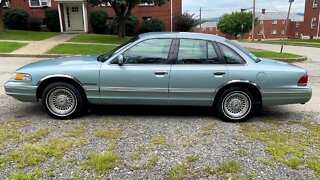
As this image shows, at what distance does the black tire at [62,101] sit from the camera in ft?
16.6

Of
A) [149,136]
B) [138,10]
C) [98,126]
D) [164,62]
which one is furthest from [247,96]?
[138,10]

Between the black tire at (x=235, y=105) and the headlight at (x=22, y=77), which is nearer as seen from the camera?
the headlight at (x=22, y=77)

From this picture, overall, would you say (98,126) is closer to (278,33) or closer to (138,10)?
(138,10)

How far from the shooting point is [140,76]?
502cm

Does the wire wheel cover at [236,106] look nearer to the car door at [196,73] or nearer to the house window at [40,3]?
the car door at [196,73]

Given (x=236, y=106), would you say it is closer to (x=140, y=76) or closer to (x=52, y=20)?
(x=140, y=76)

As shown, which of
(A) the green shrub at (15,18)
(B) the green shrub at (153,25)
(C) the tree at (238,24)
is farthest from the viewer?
(C) the tree at (238,24)

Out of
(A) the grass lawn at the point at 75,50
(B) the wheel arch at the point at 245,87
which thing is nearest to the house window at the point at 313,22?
(A) the grass lawn at the point at 75,50

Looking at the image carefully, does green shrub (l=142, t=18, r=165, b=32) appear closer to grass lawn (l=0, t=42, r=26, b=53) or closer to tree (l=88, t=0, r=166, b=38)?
tree (l=88, t=0, r=166, b=38)

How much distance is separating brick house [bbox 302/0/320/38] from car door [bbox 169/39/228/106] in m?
48.4

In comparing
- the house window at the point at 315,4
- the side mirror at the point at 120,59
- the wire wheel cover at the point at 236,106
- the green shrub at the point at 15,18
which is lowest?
the wire wheel cover at the point at 236,106

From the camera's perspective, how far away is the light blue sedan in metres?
5.04

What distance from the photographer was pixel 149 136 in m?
4.50

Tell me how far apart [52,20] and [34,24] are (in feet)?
→ 5.56
